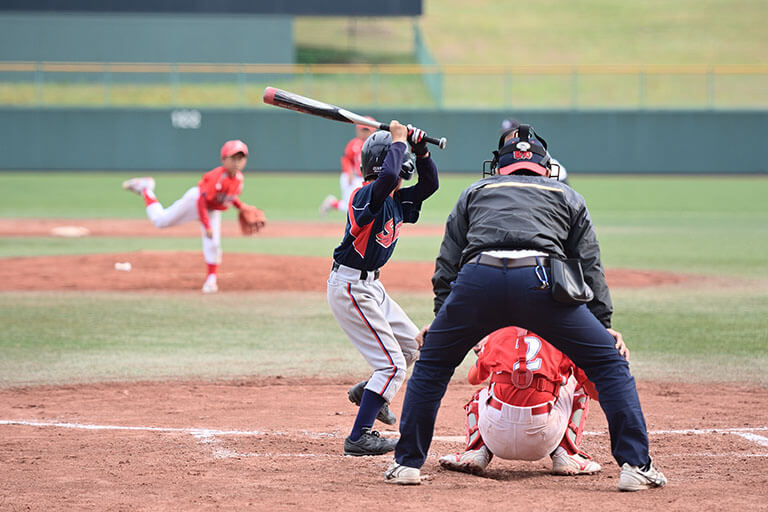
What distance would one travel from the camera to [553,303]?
4.52 metres

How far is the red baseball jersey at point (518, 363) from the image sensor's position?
496cm

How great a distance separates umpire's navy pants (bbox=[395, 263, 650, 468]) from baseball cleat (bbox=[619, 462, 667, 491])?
35 millimetres

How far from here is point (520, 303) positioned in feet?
14.9

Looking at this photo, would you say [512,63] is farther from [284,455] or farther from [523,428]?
[523,428]

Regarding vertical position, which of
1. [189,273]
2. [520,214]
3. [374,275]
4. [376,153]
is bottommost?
[189,273]

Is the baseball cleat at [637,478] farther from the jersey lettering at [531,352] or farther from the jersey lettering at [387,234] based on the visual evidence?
the jersey lettering at [387,234]

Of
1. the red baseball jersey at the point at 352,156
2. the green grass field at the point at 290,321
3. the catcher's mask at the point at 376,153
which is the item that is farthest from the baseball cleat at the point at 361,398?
the red baseball jersey at the point at 352,156

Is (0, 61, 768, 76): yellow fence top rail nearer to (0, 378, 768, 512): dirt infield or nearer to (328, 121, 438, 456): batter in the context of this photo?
(0, 378, 768, 512): dirt infield

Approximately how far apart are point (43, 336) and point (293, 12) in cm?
3220

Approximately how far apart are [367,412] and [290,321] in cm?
507

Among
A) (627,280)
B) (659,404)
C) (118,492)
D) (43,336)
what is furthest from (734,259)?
(118,492)

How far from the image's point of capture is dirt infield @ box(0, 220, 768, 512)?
4.60m

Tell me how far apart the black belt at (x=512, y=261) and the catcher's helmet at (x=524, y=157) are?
532 mm

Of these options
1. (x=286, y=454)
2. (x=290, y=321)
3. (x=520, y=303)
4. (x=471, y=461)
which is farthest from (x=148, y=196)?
(x=520, y=303)
